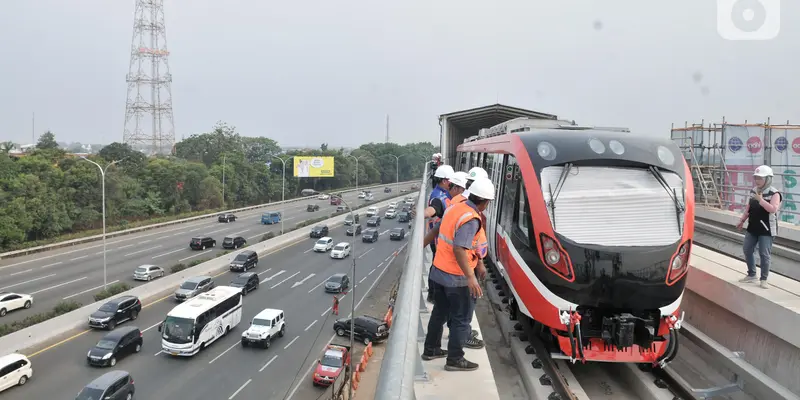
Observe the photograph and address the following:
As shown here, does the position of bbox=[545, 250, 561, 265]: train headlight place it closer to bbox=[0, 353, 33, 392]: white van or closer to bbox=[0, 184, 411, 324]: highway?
bbox=[0, 353, 33, 392]: white van

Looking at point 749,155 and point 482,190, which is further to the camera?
point 749,155

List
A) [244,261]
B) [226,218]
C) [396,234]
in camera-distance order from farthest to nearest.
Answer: [226,218]
[396,234]
[244,261]

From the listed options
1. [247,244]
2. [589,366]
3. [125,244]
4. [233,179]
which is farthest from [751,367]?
[233,179]

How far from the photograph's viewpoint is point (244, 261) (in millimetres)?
31156

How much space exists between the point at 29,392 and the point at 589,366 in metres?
17.1

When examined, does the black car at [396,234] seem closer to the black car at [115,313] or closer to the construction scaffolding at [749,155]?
the black car at [115,313]

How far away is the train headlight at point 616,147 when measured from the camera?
543 centimetres

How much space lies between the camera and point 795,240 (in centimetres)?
937

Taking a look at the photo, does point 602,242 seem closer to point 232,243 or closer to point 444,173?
point 444,173

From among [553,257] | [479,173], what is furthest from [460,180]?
[553,257]

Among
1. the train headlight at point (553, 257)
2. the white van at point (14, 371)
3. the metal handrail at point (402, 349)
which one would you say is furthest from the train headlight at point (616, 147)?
the white van at point (14, 371)

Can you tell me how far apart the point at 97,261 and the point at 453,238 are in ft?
106

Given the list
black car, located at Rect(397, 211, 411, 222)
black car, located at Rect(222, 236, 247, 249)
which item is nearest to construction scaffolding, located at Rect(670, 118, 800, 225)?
black car, located at Rect(222, 236, 247, 249)

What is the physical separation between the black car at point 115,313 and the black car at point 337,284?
8.97m
